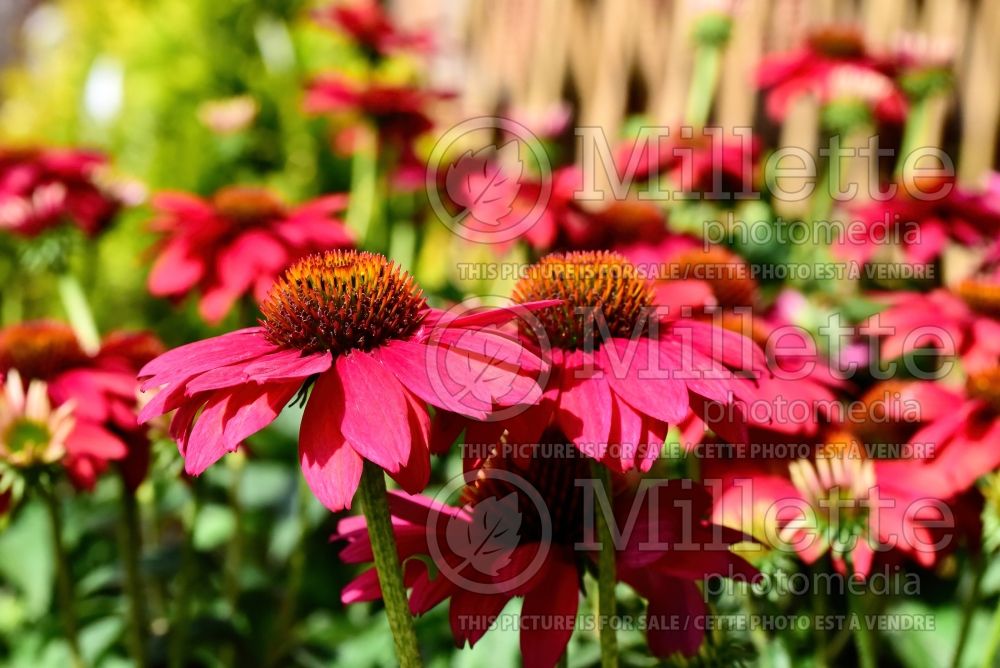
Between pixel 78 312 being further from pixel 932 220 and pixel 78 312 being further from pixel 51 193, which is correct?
pixel 932 220

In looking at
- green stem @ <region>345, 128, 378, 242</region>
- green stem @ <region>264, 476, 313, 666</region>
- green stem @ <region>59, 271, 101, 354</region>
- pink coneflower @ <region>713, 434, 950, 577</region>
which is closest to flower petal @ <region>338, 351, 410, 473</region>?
pink coneflower @ <region>713, 434, 950, 577</region>

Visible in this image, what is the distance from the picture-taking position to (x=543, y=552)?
62 cm

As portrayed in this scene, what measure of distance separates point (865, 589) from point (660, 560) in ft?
1.11

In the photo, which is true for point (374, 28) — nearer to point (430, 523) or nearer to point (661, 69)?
point (661, 69)

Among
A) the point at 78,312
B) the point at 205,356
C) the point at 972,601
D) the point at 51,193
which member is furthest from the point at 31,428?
the point at 972,601

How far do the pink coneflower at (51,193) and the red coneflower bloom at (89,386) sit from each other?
303mm

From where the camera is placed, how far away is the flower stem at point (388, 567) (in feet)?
1.70

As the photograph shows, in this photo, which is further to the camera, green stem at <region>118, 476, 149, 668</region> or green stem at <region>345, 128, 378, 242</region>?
green stem at <region>345, 128, 378, 242</region>

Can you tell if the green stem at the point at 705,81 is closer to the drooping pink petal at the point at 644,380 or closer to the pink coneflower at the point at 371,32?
the pink coneflower at the point at 371,32

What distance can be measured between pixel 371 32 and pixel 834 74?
0.88m

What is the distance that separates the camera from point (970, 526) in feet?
2.77

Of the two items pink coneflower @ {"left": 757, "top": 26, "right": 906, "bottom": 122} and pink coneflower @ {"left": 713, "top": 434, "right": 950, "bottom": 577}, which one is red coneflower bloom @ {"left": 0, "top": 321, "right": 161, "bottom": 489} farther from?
pink coneflower @ {"left": 757, "top": 26, "right": 906, "bottom": 122}

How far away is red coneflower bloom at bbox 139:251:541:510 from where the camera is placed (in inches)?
20.1

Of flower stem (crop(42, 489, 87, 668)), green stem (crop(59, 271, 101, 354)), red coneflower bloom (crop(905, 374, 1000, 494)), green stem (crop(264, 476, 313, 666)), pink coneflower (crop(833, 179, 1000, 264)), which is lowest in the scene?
green stem (crop(264, 476, 313, 666))
